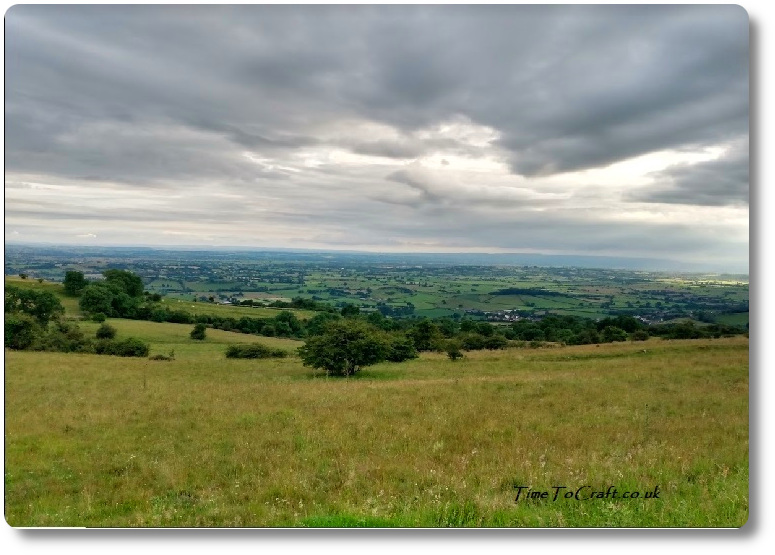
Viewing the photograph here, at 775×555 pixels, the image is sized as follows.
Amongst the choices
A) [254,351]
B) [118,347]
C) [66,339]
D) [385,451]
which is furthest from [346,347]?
[66,339]

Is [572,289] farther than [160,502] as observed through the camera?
Yes

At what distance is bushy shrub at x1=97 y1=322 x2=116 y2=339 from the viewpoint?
15.7m

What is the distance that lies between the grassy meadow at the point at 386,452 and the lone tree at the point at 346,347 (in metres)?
3.78

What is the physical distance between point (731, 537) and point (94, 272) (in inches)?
488

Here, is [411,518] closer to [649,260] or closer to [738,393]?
[738,393]

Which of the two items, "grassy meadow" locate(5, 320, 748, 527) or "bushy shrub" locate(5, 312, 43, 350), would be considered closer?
"grassy meadow" locate(5, 320, 748, 527)

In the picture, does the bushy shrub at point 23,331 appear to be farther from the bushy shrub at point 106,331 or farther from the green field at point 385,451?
the bushy shrub at point 106,331

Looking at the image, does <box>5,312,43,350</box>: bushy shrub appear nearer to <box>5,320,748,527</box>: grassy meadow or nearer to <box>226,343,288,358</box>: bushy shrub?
<box>5,320,748,527</box>: grassy meadow

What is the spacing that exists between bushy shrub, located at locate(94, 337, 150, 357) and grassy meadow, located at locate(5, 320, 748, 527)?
583cm

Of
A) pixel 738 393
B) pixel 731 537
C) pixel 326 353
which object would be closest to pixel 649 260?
pixel 738 393

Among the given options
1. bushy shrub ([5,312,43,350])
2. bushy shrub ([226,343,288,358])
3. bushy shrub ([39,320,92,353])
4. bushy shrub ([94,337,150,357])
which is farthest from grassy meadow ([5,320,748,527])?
bushy shrub ([226,343,288,358])

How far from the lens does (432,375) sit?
15523mm

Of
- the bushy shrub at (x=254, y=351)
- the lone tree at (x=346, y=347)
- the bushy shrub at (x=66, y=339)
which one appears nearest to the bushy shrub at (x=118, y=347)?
the bushy shrub at (x=66, y=339)

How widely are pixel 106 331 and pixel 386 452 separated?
48.9 ft
